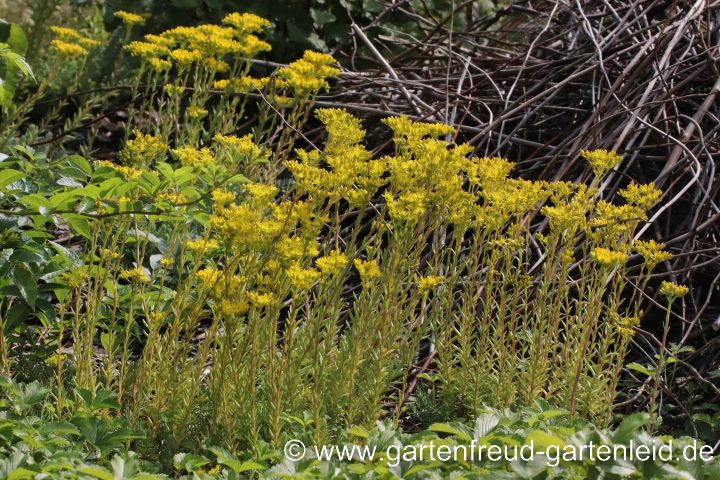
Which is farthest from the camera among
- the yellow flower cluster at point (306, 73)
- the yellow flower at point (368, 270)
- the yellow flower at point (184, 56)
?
the yellow flower at point (184, 56)

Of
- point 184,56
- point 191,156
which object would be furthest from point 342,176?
point 184,56

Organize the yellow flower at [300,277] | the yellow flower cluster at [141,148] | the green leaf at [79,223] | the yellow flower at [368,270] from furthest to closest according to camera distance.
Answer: the yellow flower cluster at [141,148] → the green leaf at [79,223] → the yellow flower at [368,270] → the yellow flower at [300,277]

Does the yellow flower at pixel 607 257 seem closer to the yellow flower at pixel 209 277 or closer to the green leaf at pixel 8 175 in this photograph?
the yellow flower at pixel 209 277

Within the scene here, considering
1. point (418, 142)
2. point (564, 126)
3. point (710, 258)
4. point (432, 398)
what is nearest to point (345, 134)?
point (418, 142)

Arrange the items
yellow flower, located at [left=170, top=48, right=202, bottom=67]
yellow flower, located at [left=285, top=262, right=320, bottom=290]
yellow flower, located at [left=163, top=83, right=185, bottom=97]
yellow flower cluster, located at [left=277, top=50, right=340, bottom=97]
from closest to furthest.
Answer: yellow flower, located at [left=285, top=262, right=320, bottom=290]
yellow flower cluster, located at [left=277, top=50, right=340, bottom=97]
yellow flower, located at [left=170, top=48, right=202, bottom=67]
yellow flower, located at [left=163, top=83, right=185, bottom=97]

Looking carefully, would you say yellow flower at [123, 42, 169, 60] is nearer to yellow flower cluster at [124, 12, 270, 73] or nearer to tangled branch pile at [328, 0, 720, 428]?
yellow flower cluster at [124, 12, 270, 73]

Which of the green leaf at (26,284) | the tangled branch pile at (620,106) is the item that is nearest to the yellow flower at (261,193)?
the green leaf at (26,284)

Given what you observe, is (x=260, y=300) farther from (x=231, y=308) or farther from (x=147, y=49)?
(x=147, y=49)

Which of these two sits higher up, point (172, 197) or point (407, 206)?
point (407, 206)

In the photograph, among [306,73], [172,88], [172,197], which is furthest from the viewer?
[172,88]

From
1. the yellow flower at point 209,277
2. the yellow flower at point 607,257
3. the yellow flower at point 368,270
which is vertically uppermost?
the yellow flower at point 607,257

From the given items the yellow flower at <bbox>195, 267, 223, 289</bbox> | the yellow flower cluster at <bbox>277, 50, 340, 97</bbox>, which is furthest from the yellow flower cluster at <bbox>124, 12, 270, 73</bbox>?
the yellow flower at <bbox>195, 267, 223, 289</bbox>

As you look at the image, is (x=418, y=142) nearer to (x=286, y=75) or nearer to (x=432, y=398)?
(x=286, y=75)

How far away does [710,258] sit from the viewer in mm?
3529
